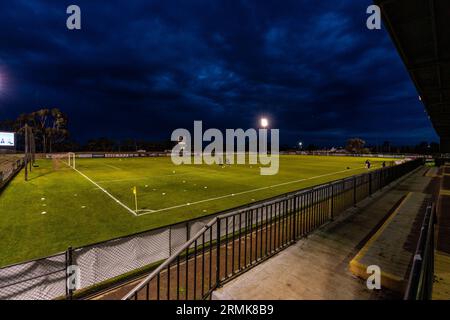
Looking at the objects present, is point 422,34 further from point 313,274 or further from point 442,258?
point 313,274

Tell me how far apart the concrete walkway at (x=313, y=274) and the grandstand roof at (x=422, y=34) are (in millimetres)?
5391

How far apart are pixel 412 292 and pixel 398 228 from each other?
586cm

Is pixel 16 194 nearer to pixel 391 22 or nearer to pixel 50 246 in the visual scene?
pixel 50 246

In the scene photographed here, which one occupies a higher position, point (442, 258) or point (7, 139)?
point (7, 139)

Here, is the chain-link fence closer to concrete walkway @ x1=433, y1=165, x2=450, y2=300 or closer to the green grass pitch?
the green grass pitch

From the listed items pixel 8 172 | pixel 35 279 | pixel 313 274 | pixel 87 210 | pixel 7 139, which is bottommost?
pixel 87 210

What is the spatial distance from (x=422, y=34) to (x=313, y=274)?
21.3 ft

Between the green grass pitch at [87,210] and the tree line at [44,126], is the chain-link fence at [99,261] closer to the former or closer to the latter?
the green grass pitch at [87,210]

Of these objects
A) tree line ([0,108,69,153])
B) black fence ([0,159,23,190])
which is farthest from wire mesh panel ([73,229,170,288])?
tree line ([0,108,69,153])

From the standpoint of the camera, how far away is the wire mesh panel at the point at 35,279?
4.62 metres

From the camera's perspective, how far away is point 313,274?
458cm

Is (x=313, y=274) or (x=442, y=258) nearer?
(x=313, y=274)

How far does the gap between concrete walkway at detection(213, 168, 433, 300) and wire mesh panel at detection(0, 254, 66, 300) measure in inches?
145

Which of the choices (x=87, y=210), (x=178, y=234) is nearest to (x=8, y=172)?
(x=87, y=210)
